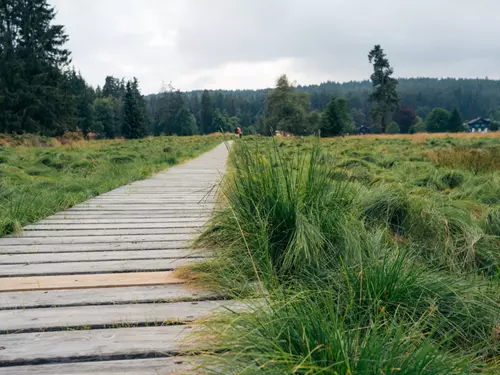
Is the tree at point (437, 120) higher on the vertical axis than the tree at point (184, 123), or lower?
lower

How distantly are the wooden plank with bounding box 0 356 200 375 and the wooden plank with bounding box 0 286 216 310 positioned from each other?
47 cm

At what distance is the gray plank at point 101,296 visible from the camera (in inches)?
66.1

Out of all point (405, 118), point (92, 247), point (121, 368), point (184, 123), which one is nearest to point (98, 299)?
point (121, 368)

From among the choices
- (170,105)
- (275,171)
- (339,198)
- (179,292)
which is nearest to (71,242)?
(179,292)

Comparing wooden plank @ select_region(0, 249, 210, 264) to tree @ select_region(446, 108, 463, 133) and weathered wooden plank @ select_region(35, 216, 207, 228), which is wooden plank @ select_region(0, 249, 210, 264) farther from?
tree @ select_region(446, 108, 463, 133)

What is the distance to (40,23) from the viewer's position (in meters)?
27.8

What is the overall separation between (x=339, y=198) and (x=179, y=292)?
1.17 metres

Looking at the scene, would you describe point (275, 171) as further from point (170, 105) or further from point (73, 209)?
point (170, 105)

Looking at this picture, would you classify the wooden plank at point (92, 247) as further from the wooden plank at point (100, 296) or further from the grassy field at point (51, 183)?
the wooden plank at point (100, 296)

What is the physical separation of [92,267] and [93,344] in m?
0.91

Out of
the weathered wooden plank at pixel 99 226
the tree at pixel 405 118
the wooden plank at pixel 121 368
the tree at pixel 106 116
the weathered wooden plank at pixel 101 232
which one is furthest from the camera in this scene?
the tree at pixel 405 118

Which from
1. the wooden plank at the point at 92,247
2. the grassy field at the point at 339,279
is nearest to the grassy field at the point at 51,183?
the wooden plank at the point at 92,247

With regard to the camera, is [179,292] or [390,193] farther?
[390,193]

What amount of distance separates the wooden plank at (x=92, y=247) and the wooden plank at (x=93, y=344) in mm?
1125
